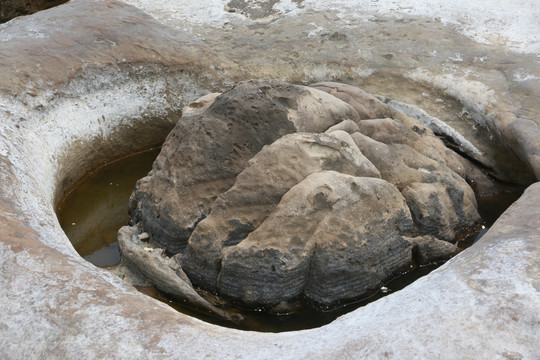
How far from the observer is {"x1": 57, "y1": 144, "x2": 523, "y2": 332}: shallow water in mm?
2912

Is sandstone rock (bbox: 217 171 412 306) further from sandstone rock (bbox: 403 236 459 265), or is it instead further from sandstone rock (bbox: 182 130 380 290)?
sandstone rock (bbox: 403 236 459 265)

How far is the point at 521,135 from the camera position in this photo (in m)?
3.48

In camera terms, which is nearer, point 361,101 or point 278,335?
point 278,335

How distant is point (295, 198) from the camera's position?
290 cm

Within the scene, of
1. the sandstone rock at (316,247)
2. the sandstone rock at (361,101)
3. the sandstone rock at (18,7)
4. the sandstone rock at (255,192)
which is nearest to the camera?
the sandstone rock at (316,247)

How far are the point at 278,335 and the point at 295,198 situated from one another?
812mm

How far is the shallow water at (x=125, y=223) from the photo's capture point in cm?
291

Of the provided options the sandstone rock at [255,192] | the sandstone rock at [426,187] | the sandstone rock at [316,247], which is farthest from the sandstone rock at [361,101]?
the sandstone rock at [316,247]

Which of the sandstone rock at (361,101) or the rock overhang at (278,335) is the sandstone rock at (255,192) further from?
the sandstone rock at (361,101)

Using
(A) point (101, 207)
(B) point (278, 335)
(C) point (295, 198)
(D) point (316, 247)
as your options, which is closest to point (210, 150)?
(C) point (295, 198)

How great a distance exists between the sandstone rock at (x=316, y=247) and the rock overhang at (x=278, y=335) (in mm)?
589

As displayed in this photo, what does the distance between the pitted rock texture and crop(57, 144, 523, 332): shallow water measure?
0.06 meters

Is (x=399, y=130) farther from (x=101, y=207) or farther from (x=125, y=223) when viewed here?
(x=101, y=207)

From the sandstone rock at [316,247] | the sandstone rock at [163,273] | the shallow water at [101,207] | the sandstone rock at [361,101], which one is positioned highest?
the sandstone rock at [361,101]
